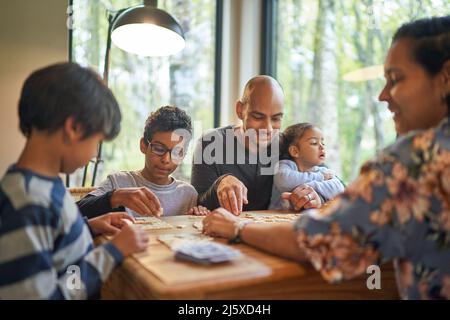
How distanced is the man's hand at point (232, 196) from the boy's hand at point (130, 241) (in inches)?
21.0

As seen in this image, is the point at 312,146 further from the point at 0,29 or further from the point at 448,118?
the point at 0,29

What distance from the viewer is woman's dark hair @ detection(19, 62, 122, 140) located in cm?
89

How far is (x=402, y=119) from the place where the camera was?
3.01 feet

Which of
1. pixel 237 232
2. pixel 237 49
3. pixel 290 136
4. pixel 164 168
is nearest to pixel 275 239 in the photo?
pixel 237 232

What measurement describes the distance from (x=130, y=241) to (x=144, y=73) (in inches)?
92.6

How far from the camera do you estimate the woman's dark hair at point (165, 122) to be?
65.7 inches

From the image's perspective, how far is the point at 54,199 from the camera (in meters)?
0.84

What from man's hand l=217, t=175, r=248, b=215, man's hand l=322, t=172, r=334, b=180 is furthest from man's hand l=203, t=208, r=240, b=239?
man's hand l=322, t=172, r=334, b=180

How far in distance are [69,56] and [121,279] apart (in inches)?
84.0

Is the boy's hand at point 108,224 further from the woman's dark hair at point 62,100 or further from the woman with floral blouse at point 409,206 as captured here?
the woman with floral blouse at point 409,206

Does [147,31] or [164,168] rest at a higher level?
[147,31]

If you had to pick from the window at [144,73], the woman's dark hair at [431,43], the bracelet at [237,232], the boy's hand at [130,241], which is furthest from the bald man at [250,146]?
the window at [144,73]

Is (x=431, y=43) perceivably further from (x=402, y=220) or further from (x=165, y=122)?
(x=165, y=122)
